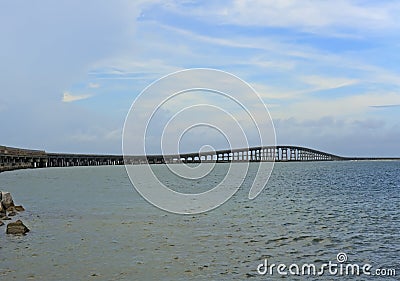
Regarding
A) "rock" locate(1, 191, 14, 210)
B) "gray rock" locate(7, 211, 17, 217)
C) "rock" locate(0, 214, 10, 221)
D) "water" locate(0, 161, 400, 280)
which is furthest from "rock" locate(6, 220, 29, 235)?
"rock" locate(1, 191, 14, 210)

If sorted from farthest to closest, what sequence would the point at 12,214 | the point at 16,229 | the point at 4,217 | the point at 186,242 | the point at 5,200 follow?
the point at 5,200, the point at 12,214, the point at 4,217, the point at 16,229, the point at 186,242

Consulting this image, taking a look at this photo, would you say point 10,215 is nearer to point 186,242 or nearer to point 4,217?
point 4,217

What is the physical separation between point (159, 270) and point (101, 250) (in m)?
5.21

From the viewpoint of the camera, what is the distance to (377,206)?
52.6m

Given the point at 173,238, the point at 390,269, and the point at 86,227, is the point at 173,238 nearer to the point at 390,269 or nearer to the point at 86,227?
the point at 86,227

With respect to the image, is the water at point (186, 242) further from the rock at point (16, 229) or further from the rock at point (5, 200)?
the rock at point (5, 200)

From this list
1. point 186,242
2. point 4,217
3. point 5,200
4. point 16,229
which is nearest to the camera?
point 186,242

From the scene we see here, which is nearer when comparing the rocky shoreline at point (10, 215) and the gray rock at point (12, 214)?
the rocky shoreline at point (10, 215)

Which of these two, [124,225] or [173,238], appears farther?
[124,225]

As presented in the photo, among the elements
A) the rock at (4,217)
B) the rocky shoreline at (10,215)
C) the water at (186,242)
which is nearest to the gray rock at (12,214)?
the rocky shoreline at (10,215)

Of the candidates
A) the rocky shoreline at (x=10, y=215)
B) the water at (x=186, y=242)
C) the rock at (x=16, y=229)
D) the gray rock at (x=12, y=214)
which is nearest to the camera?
the water at (x=186, y=242)

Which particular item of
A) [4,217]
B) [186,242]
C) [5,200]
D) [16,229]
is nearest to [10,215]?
[4,217]

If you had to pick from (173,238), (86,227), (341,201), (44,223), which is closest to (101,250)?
(173,238)

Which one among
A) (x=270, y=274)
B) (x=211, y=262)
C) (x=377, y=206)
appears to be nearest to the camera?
(x=270, y=274)
